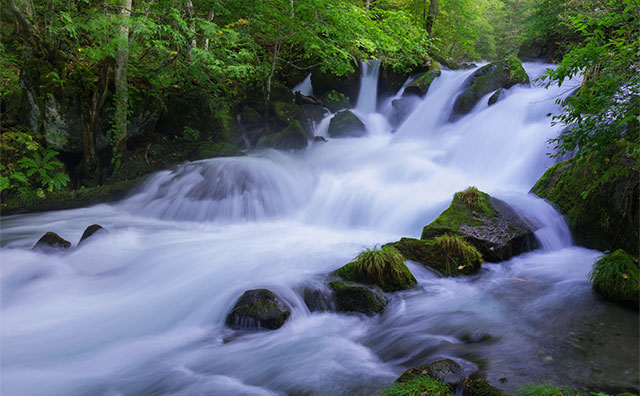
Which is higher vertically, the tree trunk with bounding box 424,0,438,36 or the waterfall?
the tree trunk with bounding box 424,0,438,36

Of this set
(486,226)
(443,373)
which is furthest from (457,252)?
(443,373)

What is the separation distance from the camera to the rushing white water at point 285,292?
3693mm

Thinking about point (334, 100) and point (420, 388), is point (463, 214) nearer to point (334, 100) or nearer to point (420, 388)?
point (420, 388)

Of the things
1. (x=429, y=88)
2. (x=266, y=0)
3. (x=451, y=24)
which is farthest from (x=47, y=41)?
(x=451, y=24)

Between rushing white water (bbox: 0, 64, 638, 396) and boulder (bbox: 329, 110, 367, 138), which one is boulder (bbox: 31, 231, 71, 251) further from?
boulder (bbox: 329, 110, 367, 138)

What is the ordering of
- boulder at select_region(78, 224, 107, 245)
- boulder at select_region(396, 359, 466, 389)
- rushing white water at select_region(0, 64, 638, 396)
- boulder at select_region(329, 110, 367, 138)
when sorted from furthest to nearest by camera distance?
1. boulder at select_region(329, 110, 367, 138)
2. boulder at select_region(78, 224, 107, 245)
3. rushing white water at select_region(0, 64, 638, 396)
4. boulder at select_region(396, 359, 466, 389)

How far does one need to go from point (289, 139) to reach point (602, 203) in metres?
8.73

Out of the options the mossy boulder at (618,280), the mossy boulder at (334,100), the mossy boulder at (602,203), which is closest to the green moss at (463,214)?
the mossy boulder at (602,203)

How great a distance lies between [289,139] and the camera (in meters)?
12.5

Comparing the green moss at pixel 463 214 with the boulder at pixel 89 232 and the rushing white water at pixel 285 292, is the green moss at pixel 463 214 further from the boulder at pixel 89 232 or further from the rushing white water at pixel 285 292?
the boulder at pixel 89 232

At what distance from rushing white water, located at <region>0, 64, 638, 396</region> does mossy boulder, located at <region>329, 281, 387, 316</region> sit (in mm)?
154

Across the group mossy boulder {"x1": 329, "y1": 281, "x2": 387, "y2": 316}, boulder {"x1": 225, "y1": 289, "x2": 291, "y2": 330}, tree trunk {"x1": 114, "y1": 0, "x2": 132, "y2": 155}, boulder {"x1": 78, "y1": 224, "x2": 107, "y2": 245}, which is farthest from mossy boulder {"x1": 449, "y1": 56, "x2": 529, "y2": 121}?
boulder {"x1": 78, "y1": 224, "x2": 107, "y2": 245}

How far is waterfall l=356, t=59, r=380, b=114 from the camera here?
15.6 metres

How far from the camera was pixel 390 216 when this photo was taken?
340 inches
